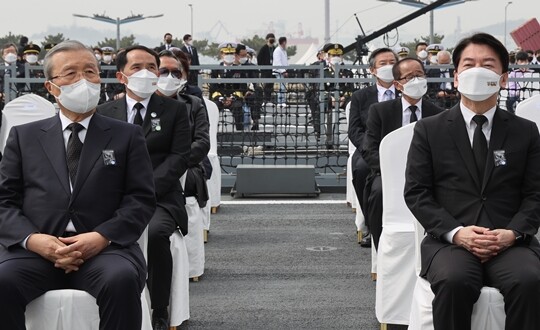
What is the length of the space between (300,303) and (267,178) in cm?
493

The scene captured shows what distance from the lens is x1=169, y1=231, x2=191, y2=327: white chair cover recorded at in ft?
18.5

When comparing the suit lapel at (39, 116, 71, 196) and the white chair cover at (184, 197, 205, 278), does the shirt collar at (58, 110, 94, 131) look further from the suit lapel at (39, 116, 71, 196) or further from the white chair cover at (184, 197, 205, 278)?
the white chair cover at (184, 197, 205, 278)

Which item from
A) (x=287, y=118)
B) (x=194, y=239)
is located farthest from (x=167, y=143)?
(x=287, y=118)

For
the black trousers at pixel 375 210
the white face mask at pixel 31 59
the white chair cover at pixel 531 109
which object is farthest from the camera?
the white face mask at pixel 31 59

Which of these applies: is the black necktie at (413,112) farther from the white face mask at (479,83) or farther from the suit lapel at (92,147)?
the suit lapel at (92,147)

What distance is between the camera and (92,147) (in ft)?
15.4

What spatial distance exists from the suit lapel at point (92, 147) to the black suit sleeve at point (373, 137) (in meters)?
2.96

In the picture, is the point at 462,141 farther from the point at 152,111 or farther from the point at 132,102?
the point at 132,102

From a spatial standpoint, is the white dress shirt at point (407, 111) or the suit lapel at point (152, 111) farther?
the white dress shirt at point (407, 111)

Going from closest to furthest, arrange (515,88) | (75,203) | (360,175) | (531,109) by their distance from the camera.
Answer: (75,203)
(531,109)
(360,175)
(515,88)

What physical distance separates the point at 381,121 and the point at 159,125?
192 cm

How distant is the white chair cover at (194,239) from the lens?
700 centimetres

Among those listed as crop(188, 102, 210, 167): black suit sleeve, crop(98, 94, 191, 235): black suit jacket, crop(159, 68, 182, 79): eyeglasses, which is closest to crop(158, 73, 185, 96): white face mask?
crop(159, 68, 182, 79): eyeglasses

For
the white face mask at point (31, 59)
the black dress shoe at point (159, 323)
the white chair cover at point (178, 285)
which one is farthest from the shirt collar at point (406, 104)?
the white face mask at point (31, 59)
